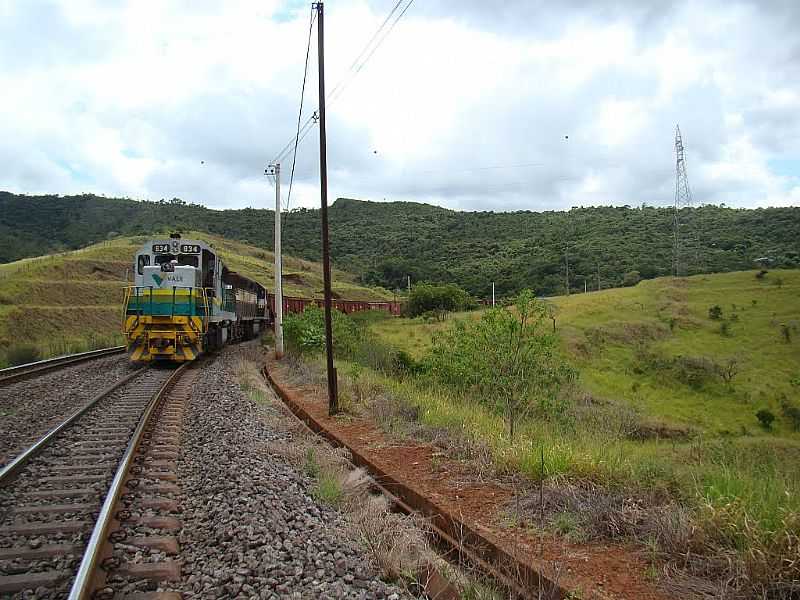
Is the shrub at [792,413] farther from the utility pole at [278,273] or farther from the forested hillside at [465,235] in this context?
the forested hillside at [465,235]

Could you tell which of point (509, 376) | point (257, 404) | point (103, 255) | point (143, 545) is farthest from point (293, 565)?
point (103, 255)

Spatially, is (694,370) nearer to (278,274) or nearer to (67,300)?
(278,274)

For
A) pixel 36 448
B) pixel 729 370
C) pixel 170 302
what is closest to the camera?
pixel 36 448

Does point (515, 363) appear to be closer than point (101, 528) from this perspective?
No

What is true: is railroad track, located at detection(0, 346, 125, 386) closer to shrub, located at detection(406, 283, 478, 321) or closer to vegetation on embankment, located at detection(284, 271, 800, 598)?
vegetation on embankment, located at detection(284, 271, 800, 598)

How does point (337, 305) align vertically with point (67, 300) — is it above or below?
below

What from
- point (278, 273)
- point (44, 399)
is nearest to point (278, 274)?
point (278, 273)

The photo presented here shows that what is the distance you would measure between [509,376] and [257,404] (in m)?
5.70

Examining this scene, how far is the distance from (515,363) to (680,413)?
27037mm

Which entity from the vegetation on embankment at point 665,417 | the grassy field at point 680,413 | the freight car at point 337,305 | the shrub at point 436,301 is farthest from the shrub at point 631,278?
the freight car at point 337,305

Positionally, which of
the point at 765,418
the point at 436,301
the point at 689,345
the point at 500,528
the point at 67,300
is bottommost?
the point at 765,418

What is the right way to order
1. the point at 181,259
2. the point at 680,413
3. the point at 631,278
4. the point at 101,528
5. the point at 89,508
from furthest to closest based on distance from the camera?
the point at 631,278, the point at 680,413, the point at 181,259, the point at 89,508, the point at 101,528

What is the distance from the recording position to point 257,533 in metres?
5.15

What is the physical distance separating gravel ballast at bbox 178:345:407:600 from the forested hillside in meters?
67.3
